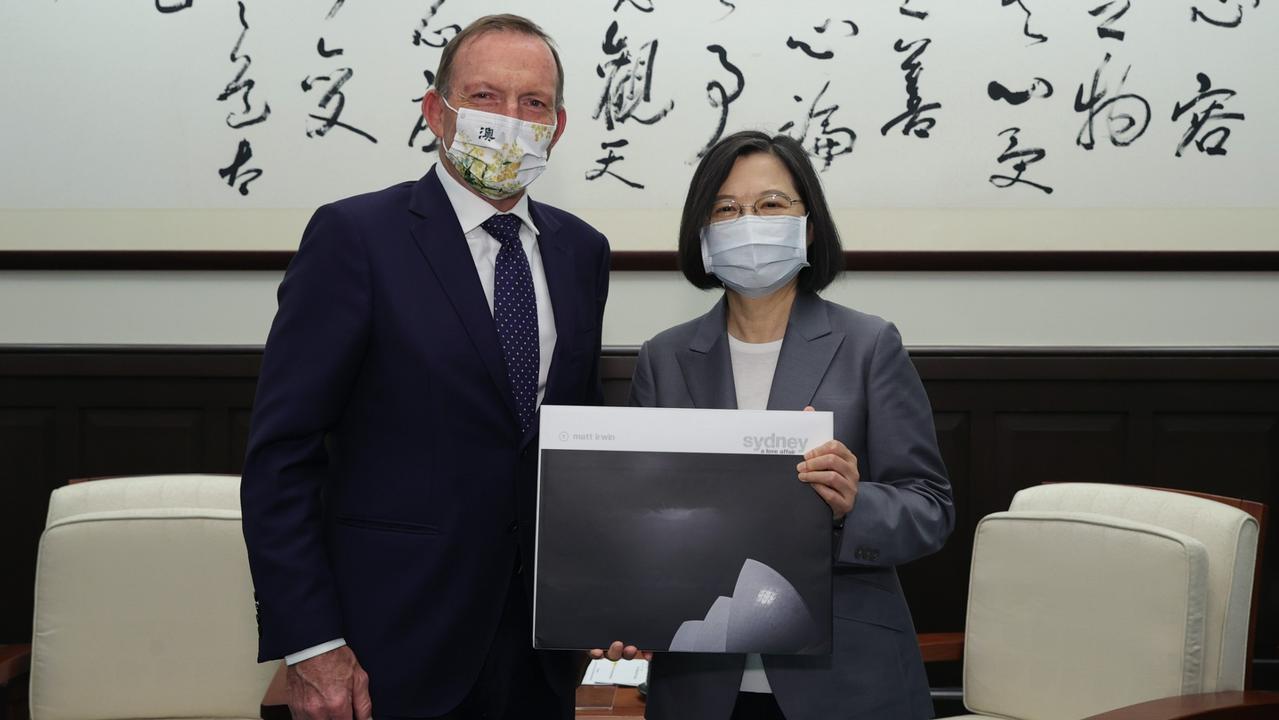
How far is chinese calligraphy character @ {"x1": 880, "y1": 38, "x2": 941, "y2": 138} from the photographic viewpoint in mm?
2912

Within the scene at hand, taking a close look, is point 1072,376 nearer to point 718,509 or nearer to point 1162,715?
point 1162,715

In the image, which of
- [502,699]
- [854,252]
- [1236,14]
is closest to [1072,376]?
[854,252]

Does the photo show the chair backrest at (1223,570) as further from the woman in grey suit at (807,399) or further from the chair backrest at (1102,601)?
the woman in grey suit at (807,399)

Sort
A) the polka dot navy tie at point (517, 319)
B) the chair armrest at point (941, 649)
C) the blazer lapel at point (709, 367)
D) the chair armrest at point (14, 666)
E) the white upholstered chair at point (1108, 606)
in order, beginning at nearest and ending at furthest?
the polka dot navy tie at point (517, 319) → the blazer lapel at point (709, 367) → the white upholstered chair at point (1108, 606) → the chair armrest at point (14, 666) → the chair armrest at point (941, 649)

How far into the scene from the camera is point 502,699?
61.1 inches

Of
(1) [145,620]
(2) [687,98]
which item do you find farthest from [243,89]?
(1) [145,620]

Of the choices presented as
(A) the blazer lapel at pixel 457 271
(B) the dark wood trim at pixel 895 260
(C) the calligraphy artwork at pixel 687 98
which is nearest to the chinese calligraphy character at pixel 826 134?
(C) the calligraphy artwork at pixel 687 98

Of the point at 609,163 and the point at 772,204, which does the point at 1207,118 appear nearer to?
the point at 609,163

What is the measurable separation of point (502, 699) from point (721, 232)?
82 cm

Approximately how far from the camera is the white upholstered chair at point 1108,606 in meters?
1.97

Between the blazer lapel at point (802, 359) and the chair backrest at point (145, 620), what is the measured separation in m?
1.33

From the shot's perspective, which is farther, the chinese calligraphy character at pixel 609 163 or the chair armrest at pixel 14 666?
the chinese calligraphy character at pixel 609 163

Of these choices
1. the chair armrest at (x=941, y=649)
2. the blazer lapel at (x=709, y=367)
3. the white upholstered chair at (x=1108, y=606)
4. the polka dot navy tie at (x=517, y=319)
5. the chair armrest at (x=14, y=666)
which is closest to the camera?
the polka dot navy tie at (x=517, y=319)

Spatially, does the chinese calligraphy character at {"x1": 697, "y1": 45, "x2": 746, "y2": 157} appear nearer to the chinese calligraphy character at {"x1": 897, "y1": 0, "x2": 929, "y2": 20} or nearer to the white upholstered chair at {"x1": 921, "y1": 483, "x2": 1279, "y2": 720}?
the chinese calligraphy character at {"x1": 897, "y1": 0, "x2": 929, "y2": 20}
